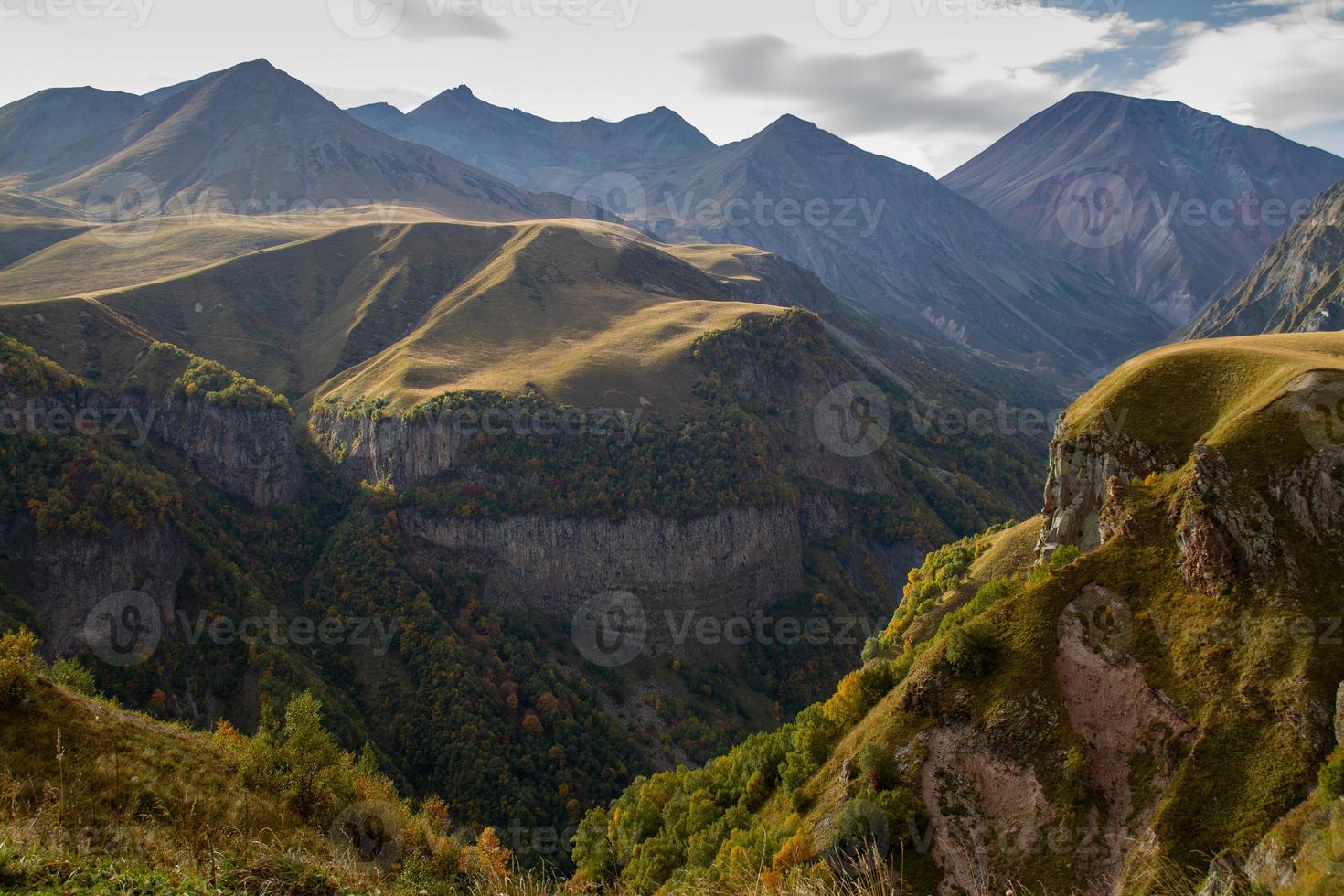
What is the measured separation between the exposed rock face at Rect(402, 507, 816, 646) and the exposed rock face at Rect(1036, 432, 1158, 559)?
257 ft

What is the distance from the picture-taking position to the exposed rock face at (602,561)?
404 feet

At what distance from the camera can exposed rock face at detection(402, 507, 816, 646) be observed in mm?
123125

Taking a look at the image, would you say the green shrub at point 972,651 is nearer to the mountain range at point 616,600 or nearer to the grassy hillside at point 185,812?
the mountain range at point 616,600

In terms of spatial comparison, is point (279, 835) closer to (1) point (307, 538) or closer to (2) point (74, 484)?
(2) point (74, 484)

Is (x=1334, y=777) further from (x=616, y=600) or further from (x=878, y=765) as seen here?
(x=616, y=600)

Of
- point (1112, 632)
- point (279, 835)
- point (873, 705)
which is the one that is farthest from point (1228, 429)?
point (279, 835)

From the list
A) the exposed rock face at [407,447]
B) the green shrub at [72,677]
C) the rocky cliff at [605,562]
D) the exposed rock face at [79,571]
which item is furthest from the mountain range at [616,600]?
the green shrub at [72,677]

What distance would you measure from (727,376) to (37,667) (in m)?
124

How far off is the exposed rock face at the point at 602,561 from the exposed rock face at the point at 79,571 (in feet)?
118

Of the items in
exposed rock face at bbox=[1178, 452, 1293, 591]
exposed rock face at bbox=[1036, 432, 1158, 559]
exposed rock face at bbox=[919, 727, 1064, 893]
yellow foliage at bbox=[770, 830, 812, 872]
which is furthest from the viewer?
exposed rock face at bbox=[1036, 432, 1158, 559]

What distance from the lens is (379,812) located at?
37.8 metres

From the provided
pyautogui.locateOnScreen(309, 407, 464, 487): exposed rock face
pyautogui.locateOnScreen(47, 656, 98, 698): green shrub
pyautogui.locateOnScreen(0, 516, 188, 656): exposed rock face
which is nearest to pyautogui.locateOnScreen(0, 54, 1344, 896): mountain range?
pyautogui.locateOnScreen(0, 516, 188, 656): exposed rock face

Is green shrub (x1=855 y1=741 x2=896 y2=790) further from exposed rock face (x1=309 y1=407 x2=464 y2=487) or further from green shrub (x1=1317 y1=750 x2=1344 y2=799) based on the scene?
exposed rock face (x1=309 y1=407 x2=464 y2=487)

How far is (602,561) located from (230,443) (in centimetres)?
6224
